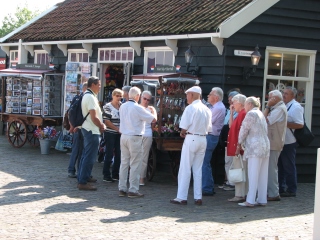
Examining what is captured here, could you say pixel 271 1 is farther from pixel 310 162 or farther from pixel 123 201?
pixel 123 201

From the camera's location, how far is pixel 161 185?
38.4 feet

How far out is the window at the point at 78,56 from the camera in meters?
16.5

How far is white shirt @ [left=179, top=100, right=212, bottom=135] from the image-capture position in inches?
379

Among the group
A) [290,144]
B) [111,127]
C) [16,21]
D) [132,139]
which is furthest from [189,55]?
[16,21]

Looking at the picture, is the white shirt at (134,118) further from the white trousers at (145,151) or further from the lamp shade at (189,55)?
the lamp shade at (189,55)

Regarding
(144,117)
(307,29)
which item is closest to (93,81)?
(144,117)

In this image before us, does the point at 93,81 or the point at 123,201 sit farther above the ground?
the point at 93,81

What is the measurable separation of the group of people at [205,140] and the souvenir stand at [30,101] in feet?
15.2

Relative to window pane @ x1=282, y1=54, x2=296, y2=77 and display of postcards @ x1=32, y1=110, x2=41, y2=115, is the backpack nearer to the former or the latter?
window pane @ x1=282, y1=54, x2=296, y2=77

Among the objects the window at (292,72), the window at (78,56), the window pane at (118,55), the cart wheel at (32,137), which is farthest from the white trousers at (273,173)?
the cart wheel at (32,137)

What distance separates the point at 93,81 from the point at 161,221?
3.16 meters

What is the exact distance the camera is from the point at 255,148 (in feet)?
31.8

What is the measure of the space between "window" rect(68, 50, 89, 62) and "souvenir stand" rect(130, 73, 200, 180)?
4403 millimetres

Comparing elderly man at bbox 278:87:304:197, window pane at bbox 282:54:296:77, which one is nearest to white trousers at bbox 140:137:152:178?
elderly man at bbox 278:87:304:197
